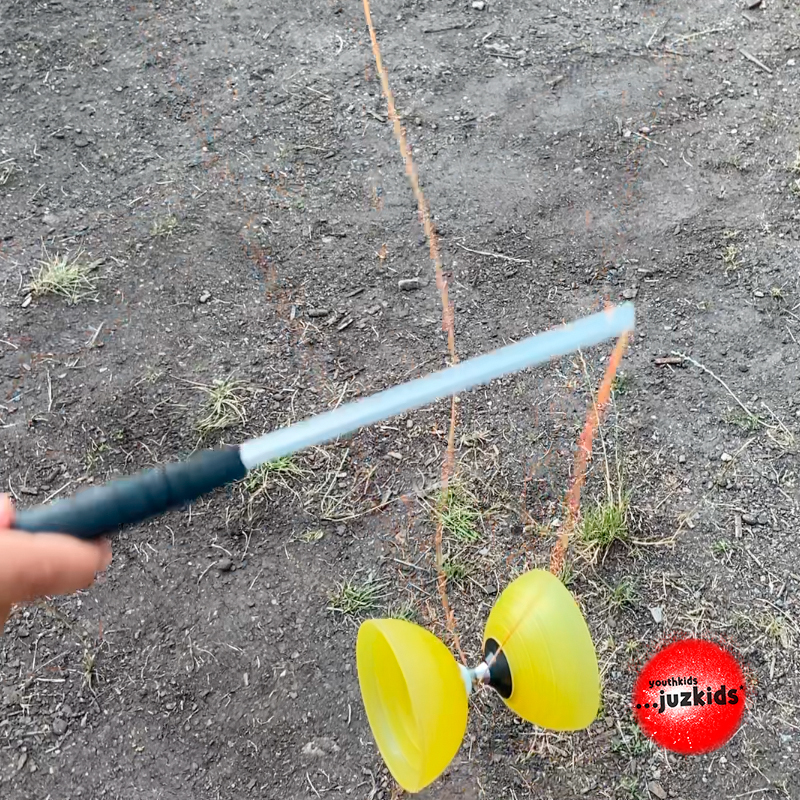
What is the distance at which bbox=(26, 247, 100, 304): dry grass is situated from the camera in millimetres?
2426

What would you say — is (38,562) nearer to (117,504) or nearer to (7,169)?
(117,504)

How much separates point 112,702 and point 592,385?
4.96 ft

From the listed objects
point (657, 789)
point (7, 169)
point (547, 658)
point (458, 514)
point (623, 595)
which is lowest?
point (657, 789)

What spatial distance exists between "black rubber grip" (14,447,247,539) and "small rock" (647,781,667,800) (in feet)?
4.20

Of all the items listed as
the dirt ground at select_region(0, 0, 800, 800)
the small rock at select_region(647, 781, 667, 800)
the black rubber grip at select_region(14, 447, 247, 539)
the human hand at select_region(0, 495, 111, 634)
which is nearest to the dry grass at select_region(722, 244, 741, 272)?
the dirt ground at select_region(0, 0, 800, 800)

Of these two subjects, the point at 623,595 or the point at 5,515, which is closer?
the point at 5,515

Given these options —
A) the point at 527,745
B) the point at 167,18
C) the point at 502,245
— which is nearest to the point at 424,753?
the point at 527,745

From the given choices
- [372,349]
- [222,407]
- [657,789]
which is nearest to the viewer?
[657,789]

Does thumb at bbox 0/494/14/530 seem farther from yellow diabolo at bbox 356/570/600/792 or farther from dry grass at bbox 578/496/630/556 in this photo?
dry grass at bbox 578/496/630/556

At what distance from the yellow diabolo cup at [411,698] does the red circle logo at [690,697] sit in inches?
21.3

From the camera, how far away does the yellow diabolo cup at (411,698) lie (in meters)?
1.41

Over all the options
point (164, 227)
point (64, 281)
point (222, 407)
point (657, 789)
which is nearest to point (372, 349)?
point (222, 407)

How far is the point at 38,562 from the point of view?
3.35 feet

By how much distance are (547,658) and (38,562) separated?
0.90 m
